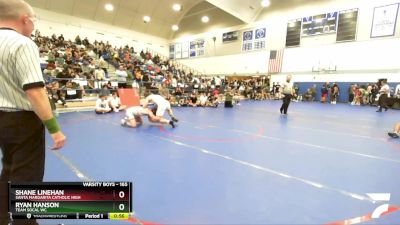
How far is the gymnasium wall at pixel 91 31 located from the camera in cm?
2103

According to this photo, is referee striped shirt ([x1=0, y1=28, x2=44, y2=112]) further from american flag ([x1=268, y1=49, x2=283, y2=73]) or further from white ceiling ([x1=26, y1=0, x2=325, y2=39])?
american flag ([x1=268, y1=49, x2=283, y2=73])

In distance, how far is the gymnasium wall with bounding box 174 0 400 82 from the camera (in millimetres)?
16484

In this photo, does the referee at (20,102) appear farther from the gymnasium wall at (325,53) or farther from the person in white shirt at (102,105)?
the gymnasium wall at (325,53)

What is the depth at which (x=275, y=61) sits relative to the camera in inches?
863

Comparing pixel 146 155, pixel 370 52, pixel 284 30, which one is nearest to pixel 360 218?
pixel 146 155

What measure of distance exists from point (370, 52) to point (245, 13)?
10.7m

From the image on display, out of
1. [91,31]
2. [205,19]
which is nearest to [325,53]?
[205,19]

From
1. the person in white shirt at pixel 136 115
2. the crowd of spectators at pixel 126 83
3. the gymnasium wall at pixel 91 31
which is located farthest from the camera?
the gymnasium wall at pixel 91 31

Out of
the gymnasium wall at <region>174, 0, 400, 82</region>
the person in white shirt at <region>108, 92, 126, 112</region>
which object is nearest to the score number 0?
the person in white shirt at <region>108, 92, 126, 112</region>

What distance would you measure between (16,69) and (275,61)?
73.5ft

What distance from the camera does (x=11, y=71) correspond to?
57.0 inches

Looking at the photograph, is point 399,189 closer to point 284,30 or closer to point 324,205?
point 324,205
